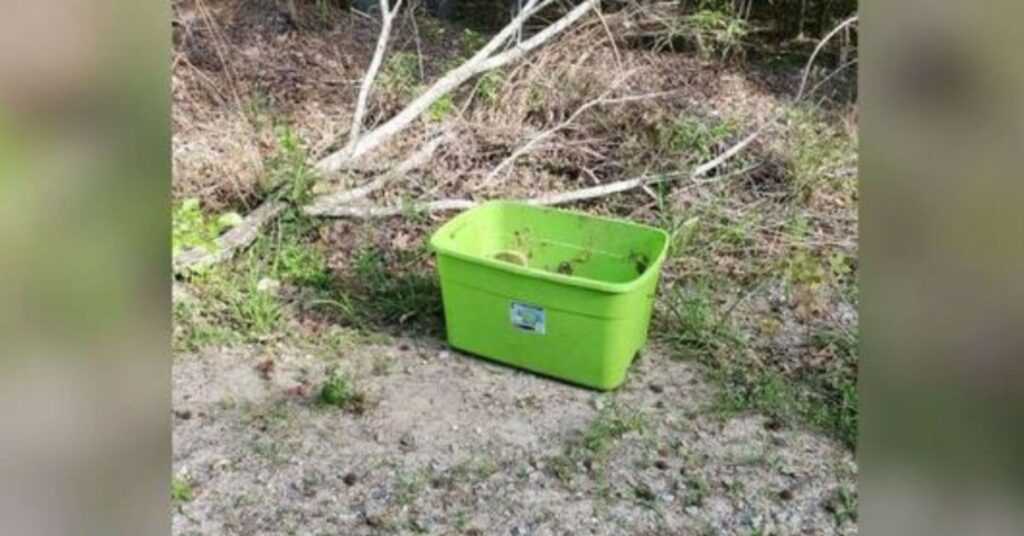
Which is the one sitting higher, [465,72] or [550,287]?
[465,72]

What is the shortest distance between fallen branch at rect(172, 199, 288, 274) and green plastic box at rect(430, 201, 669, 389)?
1.49ft

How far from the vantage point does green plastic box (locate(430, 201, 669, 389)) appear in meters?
2.18

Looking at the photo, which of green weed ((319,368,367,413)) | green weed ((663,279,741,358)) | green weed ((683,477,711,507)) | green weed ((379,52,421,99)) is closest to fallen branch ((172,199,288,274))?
green weed ((319,368,367,413))

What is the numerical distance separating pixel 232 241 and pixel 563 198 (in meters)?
0.74

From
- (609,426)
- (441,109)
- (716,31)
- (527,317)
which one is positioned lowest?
(609,426)

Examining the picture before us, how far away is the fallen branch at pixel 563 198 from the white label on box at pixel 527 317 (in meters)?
0.47

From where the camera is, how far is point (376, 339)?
2389 mm

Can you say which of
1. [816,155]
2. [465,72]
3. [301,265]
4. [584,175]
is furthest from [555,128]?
[301,265]

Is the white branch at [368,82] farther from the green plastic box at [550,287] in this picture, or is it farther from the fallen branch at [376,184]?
the green plastic box at [550,287]

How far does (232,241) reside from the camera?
2.54 meters

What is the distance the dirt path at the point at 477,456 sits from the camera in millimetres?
1849

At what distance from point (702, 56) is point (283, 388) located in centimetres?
172
